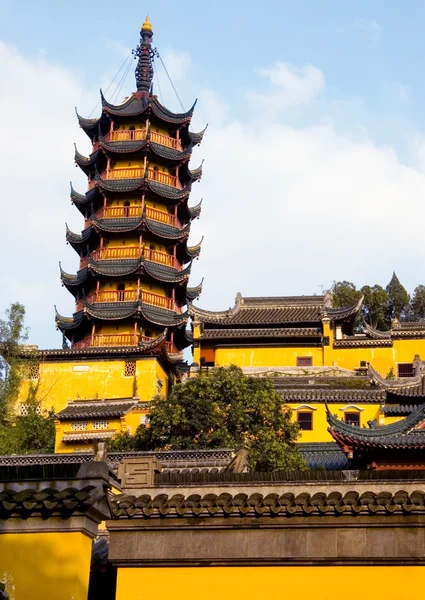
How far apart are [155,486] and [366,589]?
3.49 meters

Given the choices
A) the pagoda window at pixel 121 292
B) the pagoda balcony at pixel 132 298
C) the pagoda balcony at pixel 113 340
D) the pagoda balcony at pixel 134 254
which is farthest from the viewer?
the pagoda balcony at pixel 134 254

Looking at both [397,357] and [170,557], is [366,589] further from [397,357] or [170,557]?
[397,357]

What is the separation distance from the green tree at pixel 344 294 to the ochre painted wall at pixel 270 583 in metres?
46.4

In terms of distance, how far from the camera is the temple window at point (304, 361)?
48.8 m

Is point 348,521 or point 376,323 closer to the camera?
point 348,521

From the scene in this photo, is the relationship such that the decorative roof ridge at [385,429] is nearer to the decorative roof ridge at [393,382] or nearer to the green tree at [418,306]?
the decorative roof ridge at [393,382]

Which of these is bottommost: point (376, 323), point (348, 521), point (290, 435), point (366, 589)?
point (366, 589)

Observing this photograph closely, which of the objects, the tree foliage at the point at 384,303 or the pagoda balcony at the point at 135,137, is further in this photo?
the tree foliage at the point at 384,303

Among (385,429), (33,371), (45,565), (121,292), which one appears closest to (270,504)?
(45,565)

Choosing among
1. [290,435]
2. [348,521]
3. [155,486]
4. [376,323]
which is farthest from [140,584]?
[376,323]

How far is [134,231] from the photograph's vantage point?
172 feet

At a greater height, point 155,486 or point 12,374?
point 12,374

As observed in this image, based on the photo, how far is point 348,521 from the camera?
13.4 metres

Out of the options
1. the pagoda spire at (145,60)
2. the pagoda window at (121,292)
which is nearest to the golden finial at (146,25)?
the pagoda spire at (145,60)
